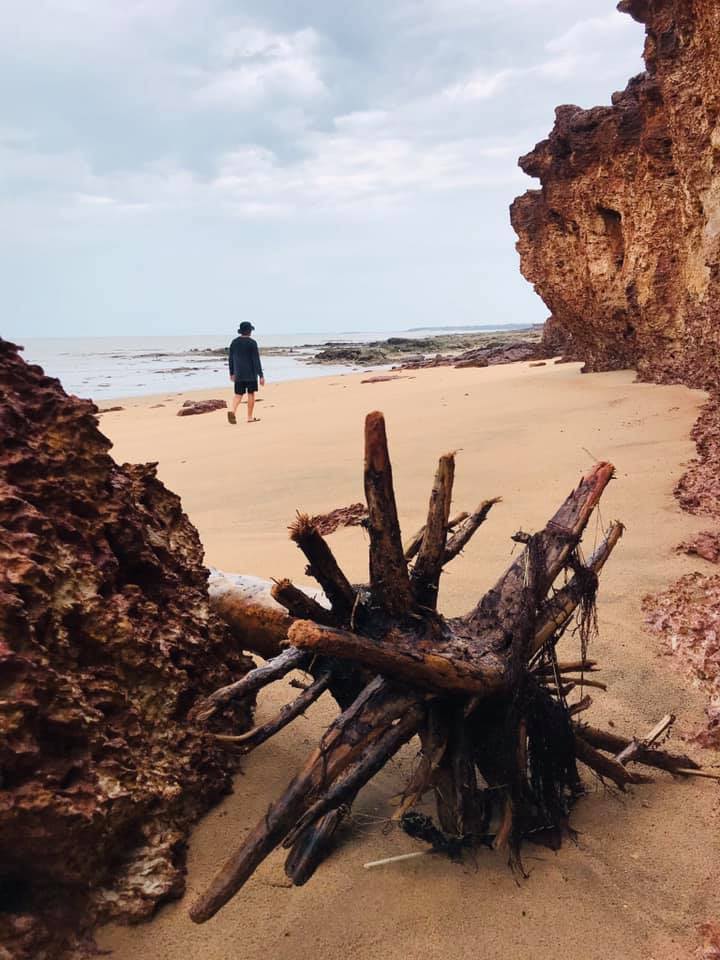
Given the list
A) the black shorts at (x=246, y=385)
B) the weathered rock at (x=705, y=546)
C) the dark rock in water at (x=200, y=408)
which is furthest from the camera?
the dark rock in water at (x=200, y=408)

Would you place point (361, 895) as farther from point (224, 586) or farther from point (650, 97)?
point (650, 97)

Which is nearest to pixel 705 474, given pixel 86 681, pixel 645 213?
pixel 86 681

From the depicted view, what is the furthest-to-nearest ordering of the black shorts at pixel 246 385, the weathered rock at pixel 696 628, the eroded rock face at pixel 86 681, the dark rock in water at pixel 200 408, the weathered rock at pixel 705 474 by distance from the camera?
1. the dark rock in water at pixel 200 408
2. the black shorts at pixel 246 385
3. the weathered rock at pixel 705 474
4. the weathered rock at pixel 696 628
5. the eroded rock face at pixel 86 681

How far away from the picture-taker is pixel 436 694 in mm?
1867

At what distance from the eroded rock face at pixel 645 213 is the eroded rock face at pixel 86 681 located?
17.5 ft

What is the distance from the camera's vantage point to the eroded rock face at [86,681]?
1.74m

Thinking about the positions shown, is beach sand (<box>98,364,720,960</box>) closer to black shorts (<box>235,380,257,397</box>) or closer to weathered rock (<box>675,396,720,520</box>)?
weathered rock (<box>675,396,720,520</box>)

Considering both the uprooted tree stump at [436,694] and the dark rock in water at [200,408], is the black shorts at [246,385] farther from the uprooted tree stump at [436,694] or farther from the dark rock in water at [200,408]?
the uprooted tree stump at [436,694]

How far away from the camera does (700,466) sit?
5.55m

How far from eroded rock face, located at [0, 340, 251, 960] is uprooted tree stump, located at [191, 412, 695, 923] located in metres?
0.23

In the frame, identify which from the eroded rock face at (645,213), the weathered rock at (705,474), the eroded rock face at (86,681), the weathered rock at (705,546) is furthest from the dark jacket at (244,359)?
the eroded rock face at (86,681)

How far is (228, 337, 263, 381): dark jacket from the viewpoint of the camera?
12188mm

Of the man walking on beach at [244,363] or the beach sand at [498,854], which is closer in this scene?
the beach sand at [498,854]

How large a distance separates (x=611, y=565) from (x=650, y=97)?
24.0 feet
